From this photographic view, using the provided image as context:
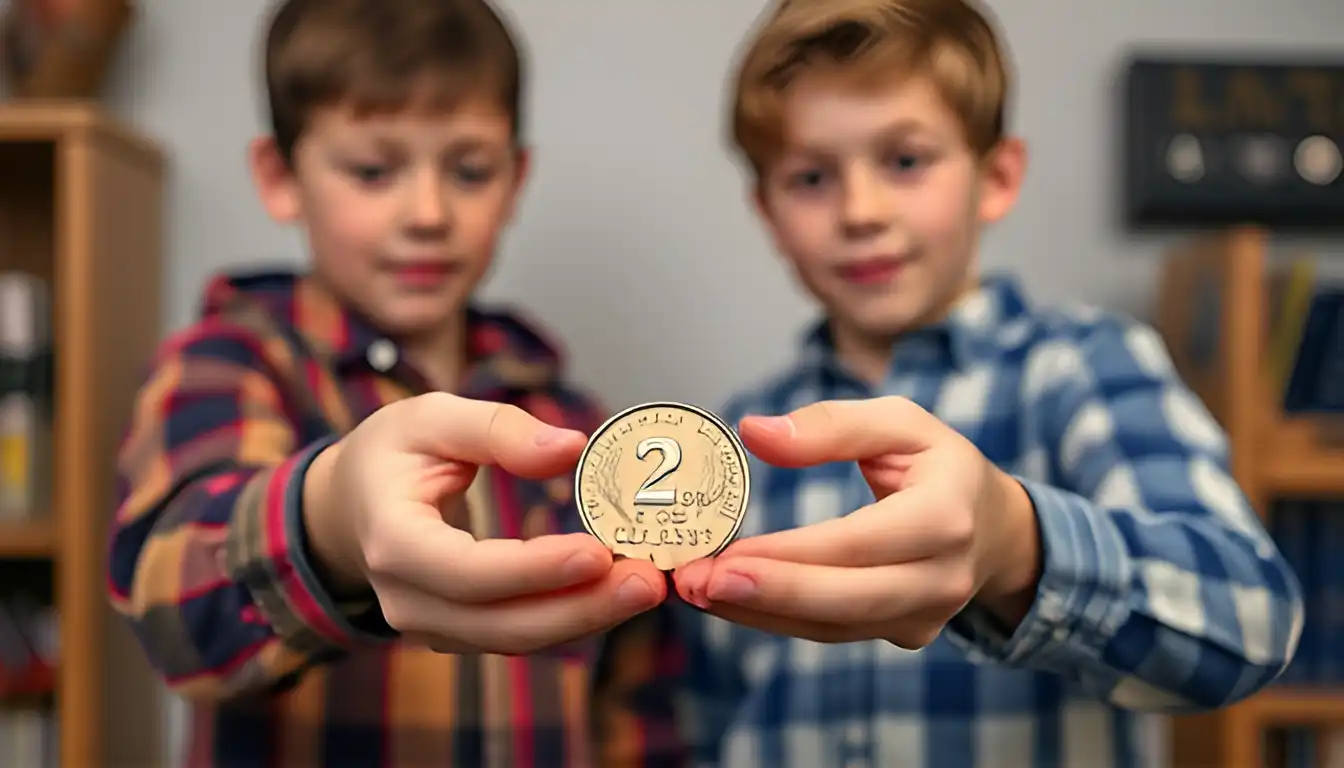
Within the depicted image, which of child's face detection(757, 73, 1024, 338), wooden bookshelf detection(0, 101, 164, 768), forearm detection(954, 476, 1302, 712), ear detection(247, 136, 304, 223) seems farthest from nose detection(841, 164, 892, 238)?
wooden bookshelf detection(0, 101, 164, 768)

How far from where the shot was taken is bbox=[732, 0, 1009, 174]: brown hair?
87 centimetres

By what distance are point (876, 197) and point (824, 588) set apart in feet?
1.37

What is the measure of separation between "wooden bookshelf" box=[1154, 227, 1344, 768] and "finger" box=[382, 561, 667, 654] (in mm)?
986

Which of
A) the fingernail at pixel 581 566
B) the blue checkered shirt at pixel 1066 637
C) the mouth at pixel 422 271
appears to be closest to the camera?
the fingernail at pixel 581 566

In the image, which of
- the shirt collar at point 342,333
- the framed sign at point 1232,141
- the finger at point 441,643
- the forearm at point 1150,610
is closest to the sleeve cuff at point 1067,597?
the forearm at point 1150,610

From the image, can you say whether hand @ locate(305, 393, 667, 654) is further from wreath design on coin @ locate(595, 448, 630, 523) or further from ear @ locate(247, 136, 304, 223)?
ear @ locate(247, 136, 304, 223)

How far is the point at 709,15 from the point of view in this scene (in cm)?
149

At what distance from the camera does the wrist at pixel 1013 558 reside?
671 millimetres

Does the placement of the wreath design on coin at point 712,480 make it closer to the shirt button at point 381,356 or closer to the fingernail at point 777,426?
the fingernail at point 777,426

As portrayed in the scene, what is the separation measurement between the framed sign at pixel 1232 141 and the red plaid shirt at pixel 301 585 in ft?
2.76

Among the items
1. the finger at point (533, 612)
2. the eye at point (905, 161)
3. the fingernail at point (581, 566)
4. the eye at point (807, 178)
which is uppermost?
the eye at point (905, 161)

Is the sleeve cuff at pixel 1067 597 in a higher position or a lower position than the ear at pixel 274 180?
lower

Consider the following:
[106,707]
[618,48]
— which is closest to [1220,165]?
[618,48]

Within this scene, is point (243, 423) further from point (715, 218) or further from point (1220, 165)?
point (1220, 165)
